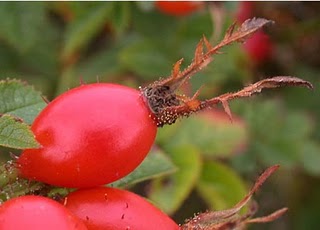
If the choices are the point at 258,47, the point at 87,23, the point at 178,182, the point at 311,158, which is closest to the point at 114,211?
the point at 178,182

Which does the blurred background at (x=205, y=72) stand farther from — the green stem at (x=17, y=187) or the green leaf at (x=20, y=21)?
the green stem at (x=17, y=187)

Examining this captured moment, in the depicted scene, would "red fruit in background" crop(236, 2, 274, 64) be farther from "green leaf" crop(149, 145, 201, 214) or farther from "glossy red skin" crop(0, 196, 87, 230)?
"glossy red skin" crop(0, 196, 87, 230)

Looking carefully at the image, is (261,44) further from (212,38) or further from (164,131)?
(164,131)

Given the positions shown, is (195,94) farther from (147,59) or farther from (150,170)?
(147,59)

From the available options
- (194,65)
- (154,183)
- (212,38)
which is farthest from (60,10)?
(194,65)

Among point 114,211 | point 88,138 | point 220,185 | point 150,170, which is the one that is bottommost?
point 220,185

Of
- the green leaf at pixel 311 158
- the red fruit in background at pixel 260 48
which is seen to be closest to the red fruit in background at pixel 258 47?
the red fruit in background at pixel 260 48

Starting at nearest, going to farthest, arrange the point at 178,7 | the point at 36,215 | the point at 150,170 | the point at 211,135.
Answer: the point at 36,215 → the point at 150,170 → the point at 211,135 → the point at 178,7

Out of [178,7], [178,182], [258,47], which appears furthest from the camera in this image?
[258,47]
